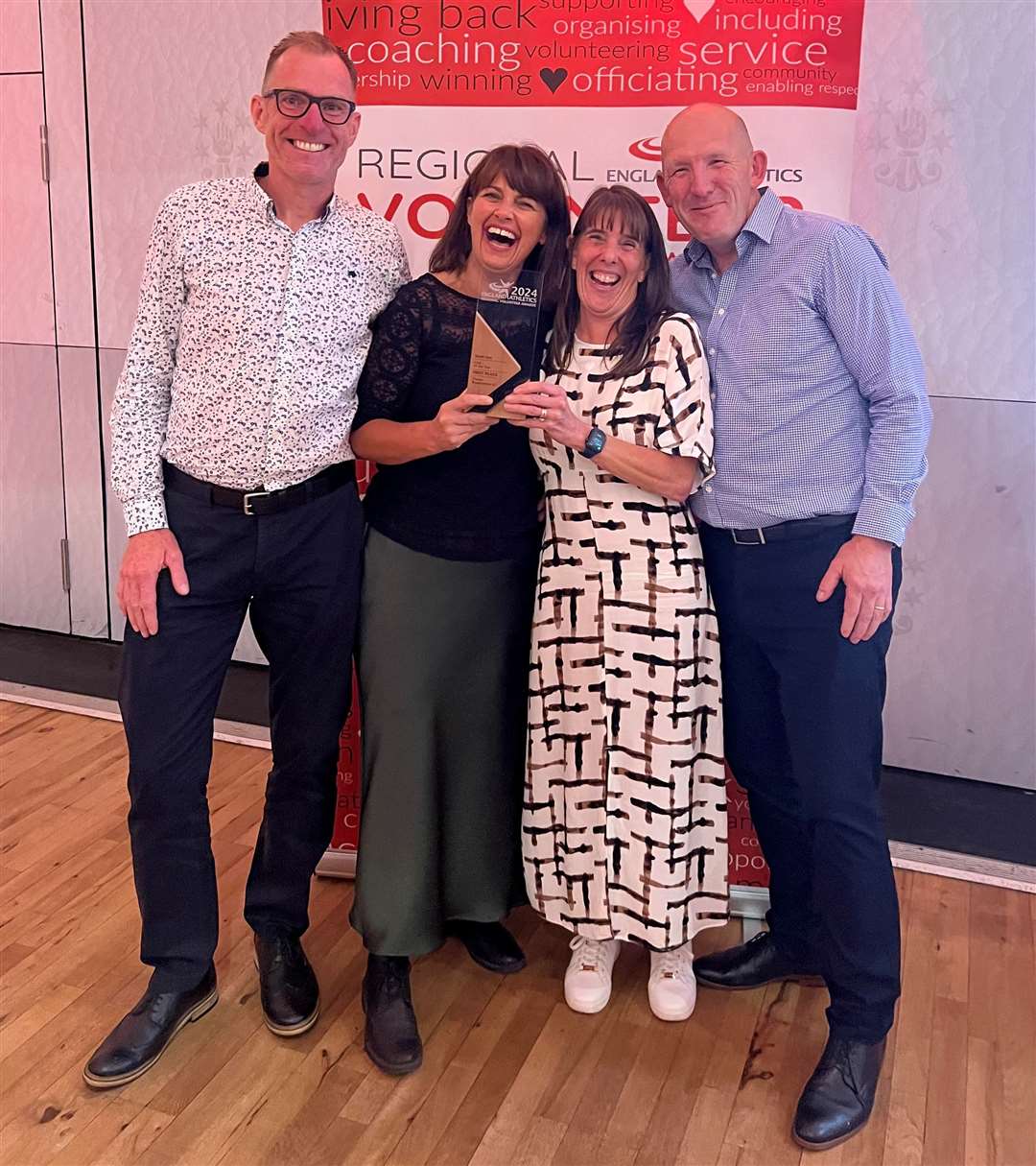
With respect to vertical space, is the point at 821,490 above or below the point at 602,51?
below

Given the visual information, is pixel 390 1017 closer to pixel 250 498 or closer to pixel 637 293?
pixel 250 498

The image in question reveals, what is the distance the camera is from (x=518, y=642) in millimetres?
2250

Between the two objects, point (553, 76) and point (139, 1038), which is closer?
point (139, 1038)

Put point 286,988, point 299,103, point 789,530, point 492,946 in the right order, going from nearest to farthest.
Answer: point 299,103, point 789,530, point 286,988, point 492,946

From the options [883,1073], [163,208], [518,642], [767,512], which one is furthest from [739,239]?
[883,1073]

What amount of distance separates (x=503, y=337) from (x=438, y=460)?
11.0 inches

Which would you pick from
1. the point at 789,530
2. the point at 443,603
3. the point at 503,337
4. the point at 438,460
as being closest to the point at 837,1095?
the point at 789,530

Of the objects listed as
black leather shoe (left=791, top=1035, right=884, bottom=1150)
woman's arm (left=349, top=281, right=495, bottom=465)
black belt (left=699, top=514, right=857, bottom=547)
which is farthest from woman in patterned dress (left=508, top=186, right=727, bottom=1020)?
black leather shoe (left=791, top=1035, right=884, bottom=1150)

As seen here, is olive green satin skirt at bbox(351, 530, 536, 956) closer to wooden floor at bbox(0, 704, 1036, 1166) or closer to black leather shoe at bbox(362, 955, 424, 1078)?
black leather shoe at bbox(362, 955, 424, 1078)

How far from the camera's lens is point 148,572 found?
1.96m

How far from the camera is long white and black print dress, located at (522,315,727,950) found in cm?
201

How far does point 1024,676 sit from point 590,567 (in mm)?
1739

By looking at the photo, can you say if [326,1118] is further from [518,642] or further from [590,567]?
[590,567]

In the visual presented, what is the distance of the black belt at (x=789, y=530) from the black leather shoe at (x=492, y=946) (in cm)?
101
